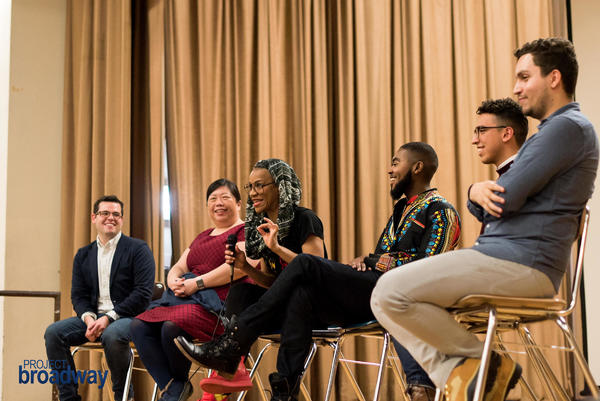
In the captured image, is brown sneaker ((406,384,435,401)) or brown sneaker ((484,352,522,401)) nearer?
brown sneaker ((484,352,522,401))

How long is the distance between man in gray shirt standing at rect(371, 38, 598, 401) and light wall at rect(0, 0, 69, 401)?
330 centimetres

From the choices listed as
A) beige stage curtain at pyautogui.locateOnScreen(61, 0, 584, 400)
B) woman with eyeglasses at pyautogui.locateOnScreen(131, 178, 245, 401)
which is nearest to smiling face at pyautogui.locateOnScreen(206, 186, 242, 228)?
woman with eyeglasses at pyautogui.locateOnScreen(131, 178, 245, 401)

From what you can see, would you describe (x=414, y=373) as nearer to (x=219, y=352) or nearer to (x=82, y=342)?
(x=219, y=352)

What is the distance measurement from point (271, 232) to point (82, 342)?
4.97 ft

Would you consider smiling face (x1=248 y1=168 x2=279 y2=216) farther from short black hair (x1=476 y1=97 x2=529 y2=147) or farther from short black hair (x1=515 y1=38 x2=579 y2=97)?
short black hair (x1=515 y1=38 x2=579 y2=97)

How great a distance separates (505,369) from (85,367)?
3253mm

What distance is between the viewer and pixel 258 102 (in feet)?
14.8

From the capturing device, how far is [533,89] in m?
2.14

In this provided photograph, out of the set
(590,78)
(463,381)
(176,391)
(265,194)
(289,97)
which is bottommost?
(176,391)

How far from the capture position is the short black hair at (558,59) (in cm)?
212

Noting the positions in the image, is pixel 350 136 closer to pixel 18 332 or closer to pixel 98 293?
pixel 98 293

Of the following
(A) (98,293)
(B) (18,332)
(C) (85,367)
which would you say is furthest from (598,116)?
(B) (18,332)

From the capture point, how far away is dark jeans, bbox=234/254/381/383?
2.46m

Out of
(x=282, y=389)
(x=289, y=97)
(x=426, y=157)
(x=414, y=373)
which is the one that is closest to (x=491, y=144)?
(x=426, y=157)
